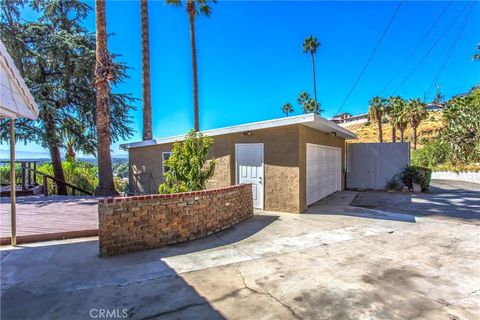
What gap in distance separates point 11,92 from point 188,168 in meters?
3.89

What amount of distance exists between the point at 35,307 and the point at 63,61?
14019mm

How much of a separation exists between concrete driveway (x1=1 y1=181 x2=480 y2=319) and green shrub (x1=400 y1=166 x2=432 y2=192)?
24.1 feet

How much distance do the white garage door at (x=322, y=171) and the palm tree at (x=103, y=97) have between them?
26.3 ft

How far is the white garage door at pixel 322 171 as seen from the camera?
957 cm

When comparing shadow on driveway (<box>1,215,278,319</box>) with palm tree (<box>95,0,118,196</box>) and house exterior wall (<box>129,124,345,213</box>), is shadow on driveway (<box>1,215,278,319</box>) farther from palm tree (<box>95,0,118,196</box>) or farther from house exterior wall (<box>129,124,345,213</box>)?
palm tree (<box>95,0,118,196</box>)

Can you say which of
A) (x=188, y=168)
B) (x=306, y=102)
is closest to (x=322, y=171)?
(x=188, y=168)

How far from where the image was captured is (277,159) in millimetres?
8352

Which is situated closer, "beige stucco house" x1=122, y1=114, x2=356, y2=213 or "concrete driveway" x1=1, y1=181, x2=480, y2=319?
"concrete driveway" x1=1, y1=181, x2=480, y2=319

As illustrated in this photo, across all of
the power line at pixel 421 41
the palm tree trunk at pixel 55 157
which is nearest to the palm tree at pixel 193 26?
the palm tree trunk at pixel 55 157

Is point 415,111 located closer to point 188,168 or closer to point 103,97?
point 103,97

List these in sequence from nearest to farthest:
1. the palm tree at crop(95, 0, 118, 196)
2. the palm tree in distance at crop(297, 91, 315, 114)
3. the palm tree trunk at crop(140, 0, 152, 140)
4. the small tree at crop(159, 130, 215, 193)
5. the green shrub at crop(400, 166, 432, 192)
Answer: the small tree at crop(159, 130, 215, 193) → the palm tree at crop(95, 0, 118, 196) → the green shrub at crop(400, 166, 432, 192) → the palm tree trunk at crop(140, 0, 152, 140) → the palm tree in distance at crop(297, 91, 315, 114)

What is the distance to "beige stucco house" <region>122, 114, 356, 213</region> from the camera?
8.07 meters

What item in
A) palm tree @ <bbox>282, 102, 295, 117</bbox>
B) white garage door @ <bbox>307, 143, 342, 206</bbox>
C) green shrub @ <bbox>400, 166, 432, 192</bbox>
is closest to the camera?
white garage door @ <bbox>307, 143, 342, 206</bbox>

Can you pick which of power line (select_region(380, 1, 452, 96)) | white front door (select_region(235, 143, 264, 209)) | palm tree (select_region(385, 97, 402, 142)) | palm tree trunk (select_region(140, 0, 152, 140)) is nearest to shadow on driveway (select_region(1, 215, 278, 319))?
white front door (select_region(235, 143, 264, 209))
